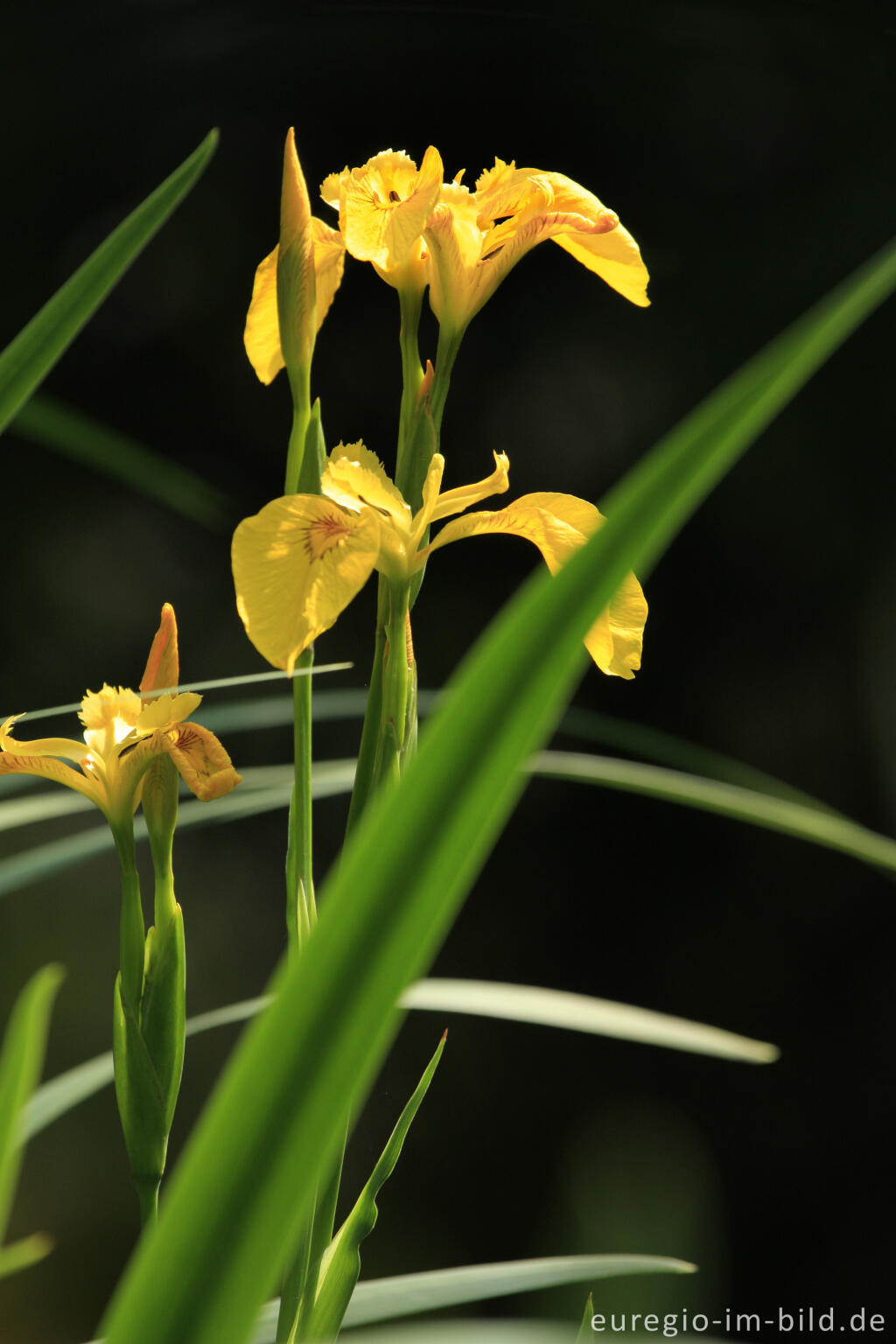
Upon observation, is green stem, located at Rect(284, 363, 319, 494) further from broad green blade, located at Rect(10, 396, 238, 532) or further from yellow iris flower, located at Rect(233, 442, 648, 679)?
broad green blade, located at Rect(10, 396, 238, 532)

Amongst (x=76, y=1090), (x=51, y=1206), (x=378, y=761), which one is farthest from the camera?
(x=51, y=1206)

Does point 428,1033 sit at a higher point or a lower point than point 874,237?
lower

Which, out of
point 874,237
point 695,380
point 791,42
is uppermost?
point 791,42

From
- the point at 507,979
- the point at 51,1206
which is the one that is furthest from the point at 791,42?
the point at 51,1206

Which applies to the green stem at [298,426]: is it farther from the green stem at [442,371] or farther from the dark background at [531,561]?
the dark background at [531,561]

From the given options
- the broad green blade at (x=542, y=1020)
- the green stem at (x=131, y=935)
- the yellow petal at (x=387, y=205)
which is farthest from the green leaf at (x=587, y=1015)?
the yellow petal at (x=387, y=205)

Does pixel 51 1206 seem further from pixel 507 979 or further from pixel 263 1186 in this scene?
pixel 263 1186

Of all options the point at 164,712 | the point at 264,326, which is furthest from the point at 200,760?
the point at 264,326

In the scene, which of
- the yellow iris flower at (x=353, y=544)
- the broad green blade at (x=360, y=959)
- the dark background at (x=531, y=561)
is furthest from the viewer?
the dark background at (x=531, y=561)
